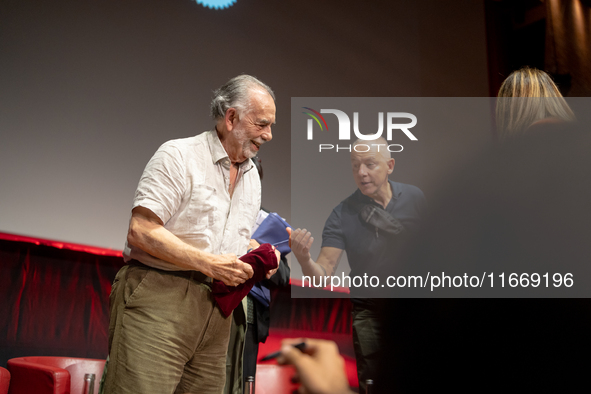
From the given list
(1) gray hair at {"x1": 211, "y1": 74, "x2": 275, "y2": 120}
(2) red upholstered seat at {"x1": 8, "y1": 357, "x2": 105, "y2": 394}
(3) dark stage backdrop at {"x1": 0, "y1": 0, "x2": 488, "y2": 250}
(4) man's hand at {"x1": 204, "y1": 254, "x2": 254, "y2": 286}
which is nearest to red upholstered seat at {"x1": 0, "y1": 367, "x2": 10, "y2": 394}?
(2) red upholstered seat at {"x1": 8, "y1": 357, "x2": 105, "y2": 394}

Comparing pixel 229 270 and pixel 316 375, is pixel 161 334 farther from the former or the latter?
pixel 316 375

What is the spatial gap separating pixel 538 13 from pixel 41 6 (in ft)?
12.7

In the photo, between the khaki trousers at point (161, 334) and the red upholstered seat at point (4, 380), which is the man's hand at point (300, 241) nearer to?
the khaki trousers at point (161, 334)

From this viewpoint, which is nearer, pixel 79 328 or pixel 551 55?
pixel 79 328

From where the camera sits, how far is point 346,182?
2.50 metres

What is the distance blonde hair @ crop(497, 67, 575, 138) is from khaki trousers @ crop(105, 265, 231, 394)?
944mm

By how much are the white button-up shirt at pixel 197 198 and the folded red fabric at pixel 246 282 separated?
104 millimetres

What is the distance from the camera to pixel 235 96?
Result: 1.33m

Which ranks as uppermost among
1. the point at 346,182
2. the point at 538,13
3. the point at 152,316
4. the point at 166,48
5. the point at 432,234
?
the point at 538,13

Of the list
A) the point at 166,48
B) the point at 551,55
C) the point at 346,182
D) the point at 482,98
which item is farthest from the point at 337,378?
the point at 551,55

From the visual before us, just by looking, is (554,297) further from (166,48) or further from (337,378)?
(166,48)

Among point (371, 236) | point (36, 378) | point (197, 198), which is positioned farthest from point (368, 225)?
point (36, 378)
